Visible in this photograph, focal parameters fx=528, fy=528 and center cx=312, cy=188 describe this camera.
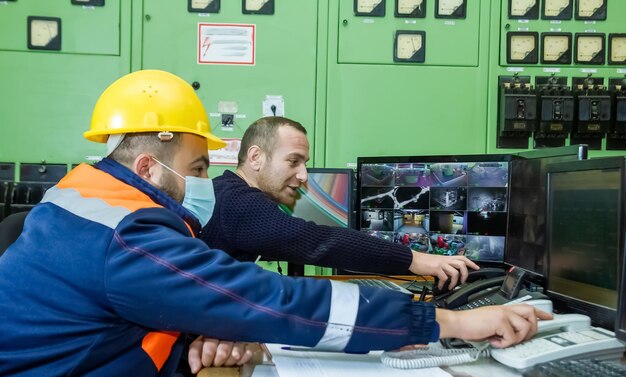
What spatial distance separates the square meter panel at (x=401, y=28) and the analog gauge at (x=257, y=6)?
32 centimetres

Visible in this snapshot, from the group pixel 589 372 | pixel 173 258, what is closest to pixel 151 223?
pixel 173 258

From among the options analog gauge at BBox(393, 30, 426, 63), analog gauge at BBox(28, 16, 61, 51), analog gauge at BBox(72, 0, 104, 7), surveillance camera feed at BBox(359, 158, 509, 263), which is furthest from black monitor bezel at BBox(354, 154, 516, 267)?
analog gauge at BBox(28, 16, 61, 51)

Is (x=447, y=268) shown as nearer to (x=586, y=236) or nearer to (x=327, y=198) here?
(x=586, y=236)

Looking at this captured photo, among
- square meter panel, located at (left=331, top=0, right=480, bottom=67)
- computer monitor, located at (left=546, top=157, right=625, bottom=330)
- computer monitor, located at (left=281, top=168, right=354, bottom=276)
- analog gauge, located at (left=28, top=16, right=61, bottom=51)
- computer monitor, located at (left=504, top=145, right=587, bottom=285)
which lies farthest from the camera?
square meter panel, located at (left=331, top=0, right=480, bottom=67)

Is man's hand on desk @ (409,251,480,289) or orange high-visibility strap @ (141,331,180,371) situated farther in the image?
man's hand on desk @ (409,251,480,289)

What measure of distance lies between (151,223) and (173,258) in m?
0.08

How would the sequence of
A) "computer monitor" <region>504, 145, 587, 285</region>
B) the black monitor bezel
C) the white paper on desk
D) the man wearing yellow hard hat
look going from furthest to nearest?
the black monitor bezel
"computer monitor" <region>504, 145, 587, 285</region>
the white paper on desk
the man wearing yellow hard hat

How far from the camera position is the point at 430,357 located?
0.98 m

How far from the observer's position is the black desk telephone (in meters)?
1.25

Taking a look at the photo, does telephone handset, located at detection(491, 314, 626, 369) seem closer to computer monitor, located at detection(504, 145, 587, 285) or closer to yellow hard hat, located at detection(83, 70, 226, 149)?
computer monitor, located at detection(504, 145, 587, 285)

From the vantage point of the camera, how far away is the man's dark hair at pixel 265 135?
6.59 ft

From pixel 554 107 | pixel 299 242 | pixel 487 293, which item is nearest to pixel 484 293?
pixel 487 293

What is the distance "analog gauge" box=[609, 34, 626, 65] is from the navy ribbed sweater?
6.58ft

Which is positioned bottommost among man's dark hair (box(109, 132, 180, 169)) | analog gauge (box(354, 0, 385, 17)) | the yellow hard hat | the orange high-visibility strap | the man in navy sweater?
the orange high-visibility strap
